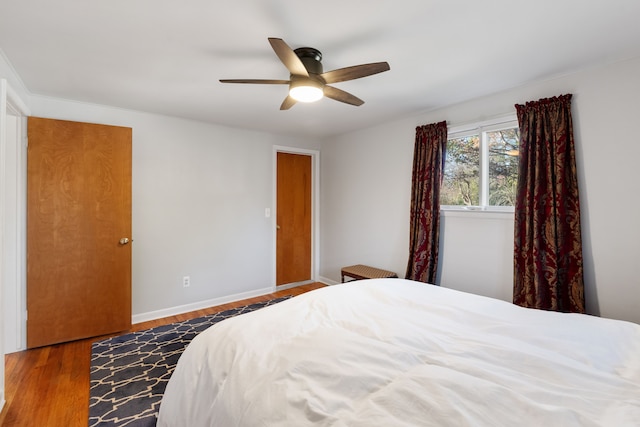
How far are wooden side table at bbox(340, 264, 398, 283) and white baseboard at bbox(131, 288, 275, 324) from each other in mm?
1253

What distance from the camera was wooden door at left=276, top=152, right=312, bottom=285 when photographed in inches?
176

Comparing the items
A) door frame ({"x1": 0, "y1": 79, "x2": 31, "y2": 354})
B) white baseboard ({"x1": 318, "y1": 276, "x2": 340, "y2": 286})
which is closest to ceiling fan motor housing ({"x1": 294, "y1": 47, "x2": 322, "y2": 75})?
door frame ({"x1": 0, "y1": 79, "x2": 31, "y2": 354})

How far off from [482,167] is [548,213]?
2.50 feet

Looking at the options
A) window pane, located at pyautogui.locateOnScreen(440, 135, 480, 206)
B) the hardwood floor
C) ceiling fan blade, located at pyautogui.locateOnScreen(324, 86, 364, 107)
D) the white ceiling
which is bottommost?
the hardwood floor

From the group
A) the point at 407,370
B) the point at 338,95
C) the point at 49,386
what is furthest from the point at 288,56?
the point at 49,386

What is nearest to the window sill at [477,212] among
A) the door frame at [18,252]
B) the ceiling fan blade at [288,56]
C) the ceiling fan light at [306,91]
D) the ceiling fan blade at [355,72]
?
the ceiling fan blade at [355,72]

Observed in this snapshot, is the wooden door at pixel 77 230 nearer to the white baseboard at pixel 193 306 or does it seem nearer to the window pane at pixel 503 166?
the white baseboard at pixel 193 306

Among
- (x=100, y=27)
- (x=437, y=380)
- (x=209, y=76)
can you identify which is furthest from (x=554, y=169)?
(x=100, y=27)

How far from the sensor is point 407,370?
3.62ft

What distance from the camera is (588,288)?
228cm

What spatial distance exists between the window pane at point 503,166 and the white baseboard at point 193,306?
304 cm

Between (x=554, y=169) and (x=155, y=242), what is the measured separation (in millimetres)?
3859

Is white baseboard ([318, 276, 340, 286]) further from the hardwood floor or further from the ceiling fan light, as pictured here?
the ceiling fan light

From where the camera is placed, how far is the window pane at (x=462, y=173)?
3037 millimetres
